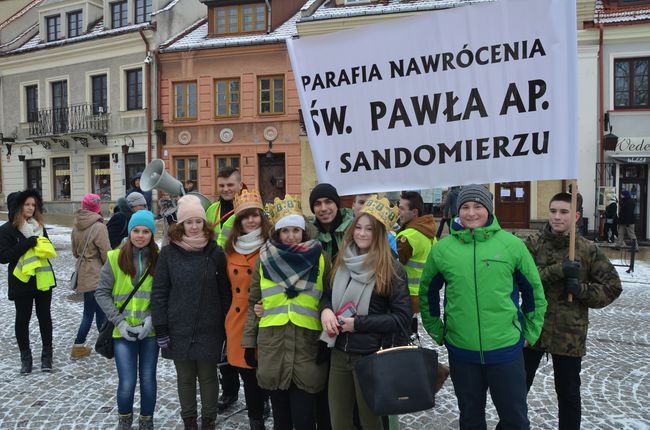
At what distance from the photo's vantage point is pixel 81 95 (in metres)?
22.9

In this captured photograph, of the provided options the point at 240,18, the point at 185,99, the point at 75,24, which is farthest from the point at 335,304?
the point at 75,24

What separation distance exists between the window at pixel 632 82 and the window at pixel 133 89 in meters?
18.5

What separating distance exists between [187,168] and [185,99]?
294 cm

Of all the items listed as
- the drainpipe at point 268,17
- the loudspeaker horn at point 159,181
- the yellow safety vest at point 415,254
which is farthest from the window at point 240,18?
the yellow safety vest at point 415,254

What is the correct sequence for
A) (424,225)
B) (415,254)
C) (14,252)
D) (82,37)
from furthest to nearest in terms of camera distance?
(82,37) → (14,252) → (424,225) → (415,254)

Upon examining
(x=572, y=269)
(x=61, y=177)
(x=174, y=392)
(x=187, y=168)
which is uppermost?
(x=187, y=168)

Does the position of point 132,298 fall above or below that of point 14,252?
below

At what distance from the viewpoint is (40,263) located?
4.89 m

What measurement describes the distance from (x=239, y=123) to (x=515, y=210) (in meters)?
11.3

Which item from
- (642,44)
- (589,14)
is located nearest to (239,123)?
(589,14)

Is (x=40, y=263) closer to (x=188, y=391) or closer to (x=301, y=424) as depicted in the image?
(x=188, y=391)

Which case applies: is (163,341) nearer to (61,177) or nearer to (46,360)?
(46,360)

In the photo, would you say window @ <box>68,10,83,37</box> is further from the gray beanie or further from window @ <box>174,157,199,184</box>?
the gray beanie

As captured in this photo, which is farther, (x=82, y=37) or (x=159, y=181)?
(x=82, y=37)
